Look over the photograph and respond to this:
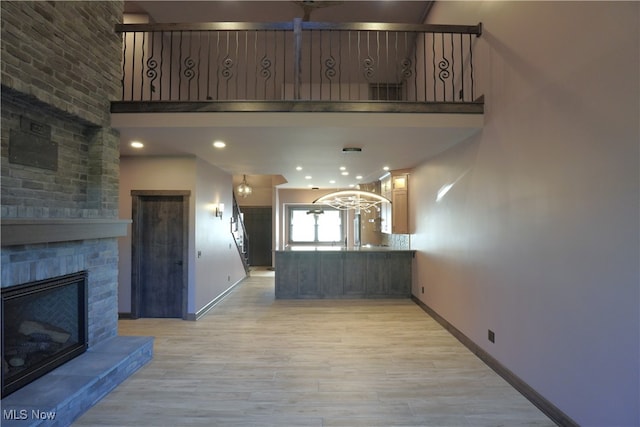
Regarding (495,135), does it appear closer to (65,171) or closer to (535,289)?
(535,289)

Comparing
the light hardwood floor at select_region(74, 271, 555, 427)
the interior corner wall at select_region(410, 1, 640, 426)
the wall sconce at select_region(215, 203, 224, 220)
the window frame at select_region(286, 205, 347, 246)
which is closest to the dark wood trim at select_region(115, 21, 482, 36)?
the interior corner wall at select_region(410, 1, 640, 426)

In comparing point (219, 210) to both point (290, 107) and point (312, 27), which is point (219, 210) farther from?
point (312, 27)

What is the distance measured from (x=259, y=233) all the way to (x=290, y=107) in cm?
853

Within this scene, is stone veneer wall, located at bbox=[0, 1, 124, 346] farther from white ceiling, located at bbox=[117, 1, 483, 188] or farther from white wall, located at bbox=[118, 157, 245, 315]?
white wall, located at bbox=[118, 157, 245, 315]

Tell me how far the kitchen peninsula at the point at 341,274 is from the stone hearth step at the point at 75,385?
127 inches

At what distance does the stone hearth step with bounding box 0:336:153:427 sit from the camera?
225 centimetres

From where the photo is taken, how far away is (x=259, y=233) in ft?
37.9

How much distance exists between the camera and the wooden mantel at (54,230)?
Result: 2330 millimetres

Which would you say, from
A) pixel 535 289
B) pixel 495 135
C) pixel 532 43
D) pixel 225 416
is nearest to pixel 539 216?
pixel 535 289

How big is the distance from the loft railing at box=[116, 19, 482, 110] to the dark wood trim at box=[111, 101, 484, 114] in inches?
5.5

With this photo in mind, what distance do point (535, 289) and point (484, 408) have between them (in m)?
1.07

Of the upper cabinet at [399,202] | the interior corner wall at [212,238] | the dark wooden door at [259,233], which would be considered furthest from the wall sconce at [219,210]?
the dark wooden door at [259,233]

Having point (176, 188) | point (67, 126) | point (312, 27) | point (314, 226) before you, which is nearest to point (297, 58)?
point (312, 27)

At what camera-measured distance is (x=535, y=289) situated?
2672 mm
